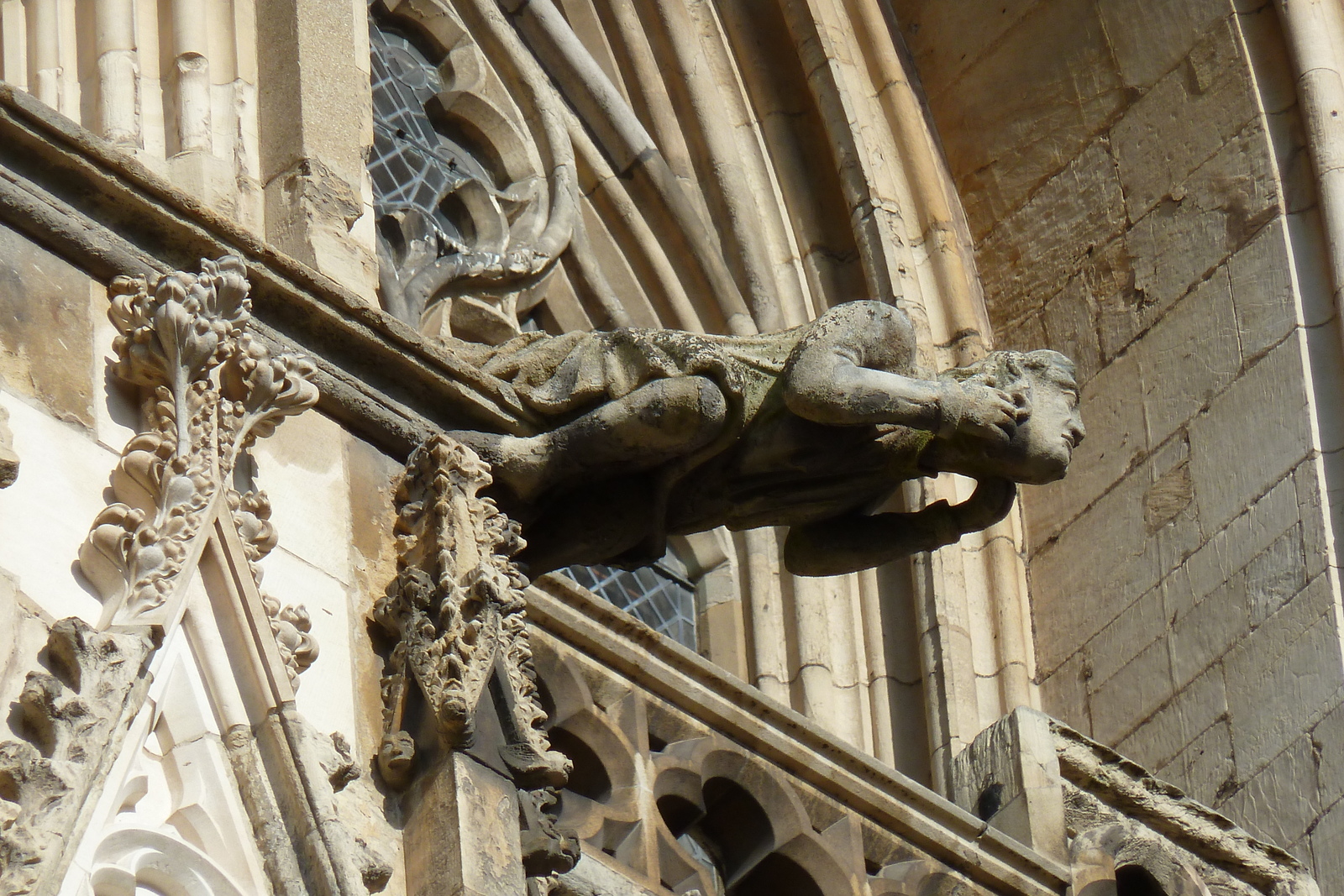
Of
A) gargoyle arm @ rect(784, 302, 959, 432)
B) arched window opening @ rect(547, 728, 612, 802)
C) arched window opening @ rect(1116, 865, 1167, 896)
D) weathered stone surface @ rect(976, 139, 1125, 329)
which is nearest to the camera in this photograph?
gargoyle arm @ rect(784, 302, 959, 432)

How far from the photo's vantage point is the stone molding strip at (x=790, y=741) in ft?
17.5

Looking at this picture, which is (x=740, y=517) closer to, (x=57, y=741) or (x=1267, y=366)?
(x=57, y=741)

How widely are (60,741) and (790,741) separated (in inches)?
106

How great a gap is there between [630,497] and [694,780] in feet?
4.06

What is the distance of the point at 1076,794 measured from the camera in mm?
6305

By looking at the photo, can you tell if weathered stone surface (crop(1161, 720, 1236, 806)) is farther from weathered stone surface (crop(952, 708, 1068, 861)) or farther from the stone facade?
weathered stone surface (crop(952, 708, 1068, 861))

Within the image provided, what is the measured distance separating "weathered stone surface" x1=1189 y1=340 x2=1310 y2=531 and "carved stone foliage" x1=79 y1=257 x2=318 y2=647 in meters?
3.98

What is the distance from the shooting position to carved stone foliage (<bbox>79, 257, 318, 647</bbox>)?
A: 3.47m

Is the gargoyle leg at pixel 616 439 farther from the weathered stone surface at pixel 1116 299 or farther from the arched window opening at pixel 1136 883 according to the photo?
the weathered stone surface at pixel 1116 299

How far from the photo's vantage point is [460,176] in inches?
301

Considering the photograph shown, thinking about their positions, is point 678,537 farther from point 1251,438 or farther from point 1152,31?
point 1152,31

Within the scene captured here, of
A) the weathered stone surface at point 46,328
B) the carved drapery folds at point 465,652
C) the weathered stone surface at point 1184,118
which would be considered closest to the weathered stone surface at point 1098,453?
the weathered stone surface at point 1184,118

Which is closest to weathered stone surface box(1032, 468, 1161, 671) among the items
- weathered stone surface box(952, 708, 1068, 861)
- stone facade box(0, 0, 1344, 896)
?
stone facade box(0, 0, 1344, 896)

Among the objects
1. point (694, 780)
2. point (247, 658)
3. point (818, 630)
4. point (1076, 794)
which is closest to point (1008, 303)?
point (818, 630)
